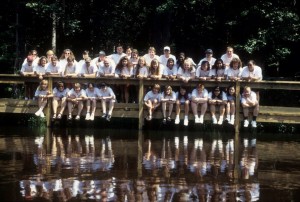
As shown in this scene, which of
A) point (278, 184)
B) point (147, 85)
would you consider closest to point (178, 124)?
point (147, 85)

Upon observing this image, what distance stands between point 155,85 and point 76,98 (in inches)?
88.8

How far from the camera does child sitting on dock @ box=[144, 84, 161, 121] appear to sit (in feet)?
54.3

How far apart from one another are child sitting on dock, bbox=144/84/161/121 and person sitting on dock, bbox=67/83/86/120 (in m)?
1.79

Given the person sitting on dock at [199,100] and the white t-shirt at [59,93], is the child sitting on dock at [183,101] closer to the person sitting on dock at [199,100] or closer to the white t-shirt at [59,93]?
the person sitting on dock at [199,100]

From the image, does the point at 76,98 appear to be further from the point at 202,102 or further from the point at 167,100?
the point at 202,102

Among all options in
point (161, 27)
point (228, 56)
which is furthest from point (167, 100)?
point (161, 27)

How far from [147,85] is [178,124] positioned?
159cm

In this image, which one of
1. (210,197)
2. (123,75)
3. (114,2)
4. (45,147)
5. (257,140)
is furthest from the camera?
(114,2)

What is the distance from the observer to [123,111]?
16906mm

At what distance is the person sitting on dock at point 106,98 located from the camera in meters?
16.7

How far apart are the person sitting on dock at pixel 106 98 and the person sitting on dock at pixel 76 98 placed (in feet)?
1.66

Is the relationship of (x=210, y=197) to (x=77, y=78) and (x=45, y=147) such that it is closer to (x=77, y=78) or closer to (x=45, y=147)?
Answer: (x=45, y=147)

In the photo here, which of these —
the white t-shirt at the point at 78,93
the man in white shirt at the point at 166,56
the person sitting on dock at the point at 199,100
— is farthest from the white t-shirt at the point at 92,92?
the person sitting on dock at the point at 199,100

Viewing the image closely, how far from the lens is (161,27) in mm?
24438
